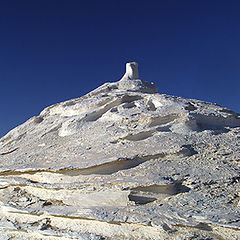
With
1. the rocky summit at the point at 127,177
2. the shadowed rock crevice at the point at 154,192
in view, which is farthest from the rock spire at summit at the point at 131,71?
the shadowed rock crevice at the point at 154,192

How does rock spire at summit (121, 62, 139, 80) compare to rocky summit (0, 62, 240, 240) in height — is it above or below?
above

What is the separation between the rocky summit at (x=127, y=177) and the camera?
22.5 ft

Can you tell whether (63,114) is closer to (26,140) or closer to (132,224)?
(26,140)

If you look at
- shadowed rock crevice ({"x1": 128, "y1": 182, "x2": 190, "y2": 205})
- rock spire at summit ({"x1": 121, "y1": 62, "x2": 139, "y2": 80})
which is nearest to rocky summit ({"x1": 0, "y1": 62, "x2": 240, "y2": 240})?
shadowed rock crevice ({"x1": 128, "y1": 182, "x2": 190, "y2": 205})

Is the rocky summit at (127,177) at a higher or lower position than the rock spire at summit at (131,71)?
lower

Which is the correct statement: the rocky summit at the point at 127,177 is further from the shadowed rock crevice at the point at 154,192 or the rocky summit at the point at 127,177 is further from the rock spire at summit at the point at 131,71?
the rock spire at summit at the point at 131,71

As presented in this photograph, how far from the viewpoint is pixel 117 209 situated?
7352mm

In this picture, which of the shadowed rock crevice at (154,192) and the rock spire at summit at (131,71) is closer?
the shadowed rock crevice at (154,192)

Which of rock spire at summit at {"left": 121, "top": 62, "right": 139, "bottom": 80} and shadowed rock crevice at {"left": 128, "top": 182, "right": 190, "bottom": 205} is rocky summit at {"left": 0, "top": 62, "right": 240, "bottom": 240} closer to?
shadowed rock crevice at {"left": 128, "top": 182, "right": 190, "bottom": 205}

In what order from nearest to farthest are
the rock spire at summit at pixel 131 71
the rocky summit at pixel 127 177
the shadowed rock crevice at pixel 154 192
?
the rocky summit at pixel 127 177
the shadowed rock crevice at pixel 154 192
the rock spire at summit at pixel 131 71

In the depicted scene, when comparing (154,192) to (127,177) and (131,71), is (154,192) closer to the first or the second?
(127,177)

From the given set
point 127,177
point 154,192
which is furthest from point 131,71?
point 154,192

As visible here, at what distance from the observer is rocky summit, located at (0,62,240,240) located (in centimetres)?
685

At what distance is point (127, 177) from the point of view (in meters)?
8.44
